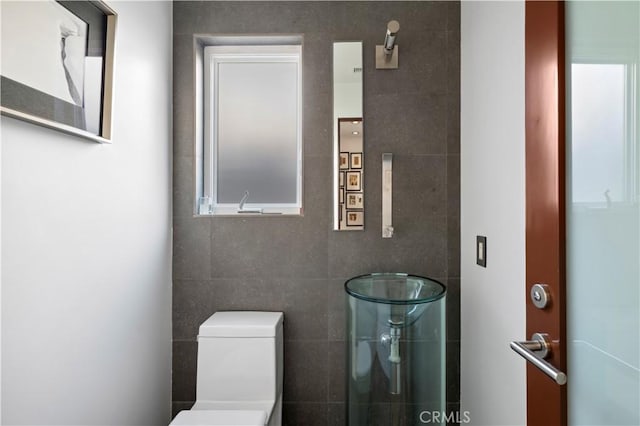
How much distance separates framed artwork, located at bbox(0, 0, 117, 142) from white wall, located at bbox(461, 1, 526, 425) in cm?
139

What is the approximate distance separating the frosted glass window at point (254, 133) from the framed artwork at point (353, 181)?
31 cm

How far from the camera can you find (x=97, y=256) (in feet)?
3.76

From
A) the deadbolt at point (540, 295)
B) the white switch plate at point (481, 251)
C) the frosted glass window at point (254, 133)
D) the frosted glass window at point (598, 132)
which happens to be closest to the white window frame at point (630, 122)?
the frosted glass window at point (598, 132)

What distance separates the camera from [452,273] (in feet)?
5.35

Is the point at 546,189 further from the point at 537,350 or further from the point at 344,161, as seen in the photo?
the point at 344,161

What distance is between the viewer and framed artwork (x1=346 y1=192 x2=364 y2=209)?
163 centimetres

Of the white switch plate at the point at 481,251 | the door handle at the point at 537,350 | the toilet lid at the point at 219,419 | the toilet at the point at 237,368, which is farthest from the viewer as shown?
the toilet at the point at 237,368

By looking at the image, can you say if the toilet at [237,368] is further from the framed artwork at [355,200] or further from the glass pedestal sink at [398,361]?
the framed artwork at [355,200]

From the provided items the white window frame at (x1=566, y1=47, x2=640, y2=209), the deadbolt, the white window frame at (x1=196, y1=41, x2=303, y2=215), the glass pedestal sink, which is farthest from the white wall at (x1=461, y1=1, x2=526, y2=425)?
the white window frame at (x1=196, y1=41, x2=303, y2=215)

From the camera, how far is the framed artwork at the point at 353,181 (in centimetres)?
162

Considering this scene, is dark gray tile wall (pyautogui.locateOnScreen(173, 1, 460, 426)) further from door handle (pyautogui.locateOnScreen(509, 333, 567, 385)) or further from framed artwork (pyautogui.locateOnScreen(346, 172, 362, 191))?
door handle (pyautogui.locateOnScreen(509, 333, 567, 385))

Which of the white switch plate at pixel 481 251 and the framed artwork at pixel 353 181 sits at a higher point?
the framed artwork at pixel 353 181

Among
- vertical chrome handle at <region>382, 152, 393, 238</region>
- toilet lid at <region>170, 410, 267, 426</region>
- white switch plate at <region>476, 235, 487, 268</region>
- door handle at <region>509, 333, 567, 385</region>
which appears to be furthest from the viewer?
vertical chrome handle at <region>382, 152, 393, 238</region>

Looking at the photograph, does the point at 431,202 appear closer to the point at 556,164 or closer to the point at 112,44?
the point at 556,164
